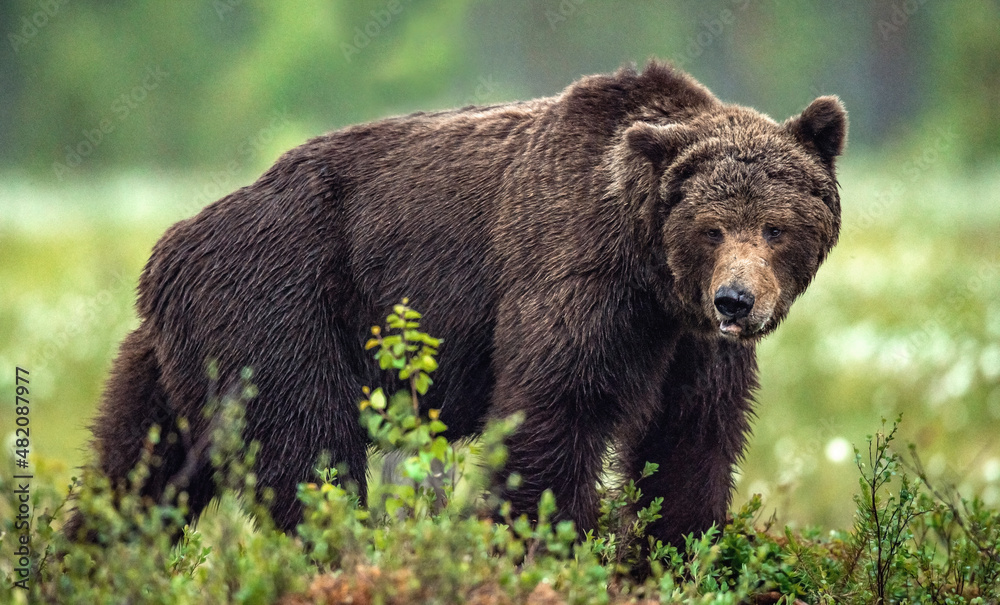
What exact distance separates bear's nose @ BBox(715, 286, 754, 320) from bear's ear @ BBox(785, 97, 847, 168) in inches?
31.5

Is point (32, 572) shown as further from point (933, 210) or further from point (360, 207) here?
point (933, 210)

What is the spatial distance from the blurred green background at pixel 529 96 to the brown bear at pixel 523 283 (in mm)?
1926

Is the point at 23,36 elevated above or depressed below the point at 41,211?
above

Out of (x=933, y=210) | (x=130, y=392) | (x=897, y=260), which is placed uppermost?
(x=933, y=210)

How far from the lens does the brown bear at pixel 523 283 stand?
15.3 feet

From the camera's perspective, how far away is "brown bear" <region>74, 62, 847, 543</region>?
4656 mm

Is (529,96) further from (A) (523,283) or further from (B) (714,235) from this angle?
(B) (714,235)

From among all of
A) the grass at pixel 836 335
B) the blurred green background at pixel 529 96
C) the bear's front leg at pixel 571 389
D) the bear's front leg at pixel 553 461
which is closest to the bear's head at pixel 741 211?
the bear's front leg at pixel 571 389

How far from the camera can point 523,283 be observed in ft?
16.3

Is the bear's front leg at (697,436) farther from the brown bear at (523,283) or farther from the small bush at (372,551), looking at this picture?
the small bush at (372,551)

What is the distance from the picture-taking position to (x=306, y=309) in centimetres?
518

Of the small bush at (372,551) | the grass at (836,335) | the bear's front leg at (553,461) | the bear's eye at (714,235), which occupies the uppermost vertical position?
the grass at (836,335)

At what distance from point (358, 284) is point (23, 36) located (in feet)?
73.9

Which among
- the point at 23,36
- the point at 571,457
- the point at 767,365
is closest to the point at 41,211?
the point at 23,36
